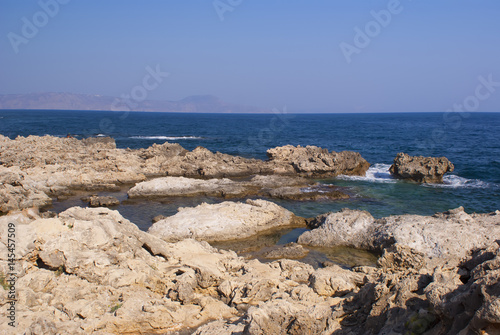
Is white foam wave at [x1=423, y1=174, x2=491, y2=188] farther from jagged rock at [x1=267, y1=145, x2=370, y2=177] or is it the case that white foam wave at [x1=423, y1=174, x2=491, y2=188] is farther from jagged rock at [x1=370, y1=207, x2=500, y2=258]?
jagged rock at [x1=370, y1=207, x2=500, y2=258]

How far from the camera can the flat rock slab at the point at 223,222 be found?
16891 millimetres

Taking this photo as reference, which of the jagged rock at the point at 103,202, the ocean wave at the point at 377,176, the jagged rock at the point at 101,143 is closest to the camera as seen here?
the jagged rock at the point at 103,202

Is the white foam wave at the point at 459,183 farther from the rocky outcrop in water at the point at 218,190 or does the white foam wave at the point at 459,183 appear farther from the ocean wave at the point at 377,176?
the rocky outcrop in water at the point at 218,190

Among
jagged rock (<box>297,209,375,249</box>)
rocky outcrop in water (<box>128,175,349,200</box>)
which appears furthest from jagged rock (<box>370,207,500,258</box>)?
rocky outcrop in water (<box>128,175,349,200</box>)

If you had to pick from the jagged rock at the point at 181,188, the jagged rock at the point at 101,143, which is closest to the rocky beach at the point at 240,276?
the jagged rock at the point at 181,188

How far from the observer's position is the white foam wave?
29797 millimetres

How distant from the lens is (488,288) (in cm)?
529

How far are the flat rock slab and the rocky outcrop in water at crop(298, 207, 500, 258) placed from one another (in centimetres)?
220

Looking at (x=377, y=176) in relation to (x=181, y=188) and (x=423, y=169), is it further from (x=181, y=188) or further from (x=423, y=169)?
(x=181, y=188)

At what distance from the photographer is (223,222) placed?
58.0ft

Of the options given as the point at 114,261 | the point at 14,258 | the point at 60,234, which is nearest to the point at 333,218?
the point at 114,261

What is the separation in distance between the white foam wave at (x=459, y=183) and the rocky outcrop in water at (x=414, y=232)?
14.2 metres

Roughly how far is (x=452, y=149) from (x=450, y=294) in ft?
168

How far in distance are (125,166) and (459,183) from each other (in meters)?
26.5
